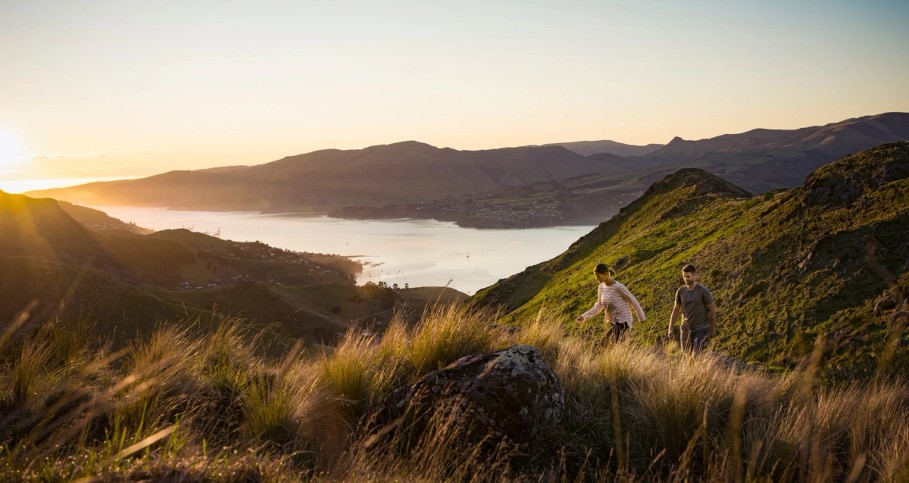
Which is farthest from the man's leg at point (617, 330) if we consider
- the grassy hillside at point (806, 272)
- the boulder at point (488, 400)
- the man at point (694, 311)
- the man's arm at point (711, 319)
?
the boulder at point (488, 400)

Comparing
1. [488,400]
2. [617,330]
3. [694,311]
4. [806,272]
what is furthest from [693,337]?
[806,272]

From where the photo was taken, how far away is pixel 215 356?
250 inches

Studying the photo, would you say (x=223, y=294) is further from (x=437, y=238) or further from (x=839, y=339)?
(x=437, y=238)

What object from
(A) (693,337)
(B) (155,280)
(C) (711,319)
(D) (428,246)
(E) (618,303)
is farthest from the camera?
(D) (428,246)

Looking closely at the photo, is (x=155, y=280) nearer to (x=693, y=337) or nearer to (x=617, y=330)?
(x=617, y=330)

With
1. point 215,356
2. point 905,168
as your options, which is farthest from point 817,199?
point 215,356

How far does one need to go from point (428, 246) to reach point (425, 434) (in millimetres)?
135403

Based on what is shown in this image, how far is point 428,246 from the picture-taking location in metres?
140

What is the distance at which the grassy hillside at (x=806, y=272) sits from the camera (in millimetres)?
10250

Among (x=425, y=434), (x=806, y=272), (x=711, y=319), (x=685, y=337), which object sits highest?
(x=806, y=272)

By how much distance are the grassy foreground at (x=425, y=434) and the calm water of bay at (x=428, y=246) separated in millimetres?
72353

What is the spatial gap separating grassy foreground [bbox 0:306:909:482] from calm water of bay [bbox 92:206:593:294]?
237 feet

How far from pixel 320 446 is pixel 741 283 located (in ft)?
42.1

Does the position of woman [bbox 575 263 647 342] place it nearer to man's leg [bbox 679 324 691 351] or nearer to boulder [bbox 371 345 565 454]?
man's leg [bbox 679 324 691 351]
